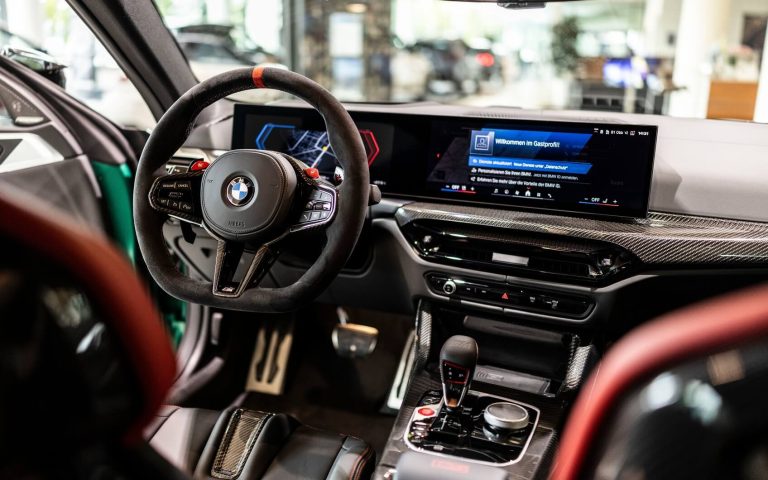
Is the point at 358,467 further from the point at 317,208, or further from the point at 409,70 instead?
the point at 409,70

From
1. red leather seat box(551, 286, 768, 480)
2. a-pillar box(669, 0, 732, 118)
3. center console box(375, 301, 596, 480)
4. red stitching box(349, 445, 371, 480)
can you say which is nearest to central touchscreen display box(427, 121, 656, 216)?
center console box(375, 301, 596, 480)

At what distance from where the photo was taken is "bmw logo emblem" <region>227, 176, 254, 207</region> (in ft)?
5.03

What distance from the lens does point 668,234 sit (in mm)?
1697

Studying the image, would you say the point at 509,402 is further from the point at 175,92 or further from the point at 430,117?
the point at 175,92

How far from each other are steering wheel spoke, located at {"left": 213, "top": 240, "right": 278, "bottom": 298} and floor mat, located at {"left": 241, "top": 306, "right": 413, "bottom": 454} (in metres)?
1.14

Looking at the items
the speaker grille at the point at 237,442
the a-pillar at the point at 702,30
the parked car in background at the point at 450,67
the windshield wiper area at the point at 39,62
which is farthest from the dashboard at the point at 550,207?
the parked car in background at the point at 450,67

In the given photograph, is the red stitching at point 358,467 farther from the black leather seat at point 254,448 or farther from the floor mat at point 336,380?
the floor mat at point 336,380

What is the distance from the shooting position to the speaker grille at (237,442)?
1624 millimetres

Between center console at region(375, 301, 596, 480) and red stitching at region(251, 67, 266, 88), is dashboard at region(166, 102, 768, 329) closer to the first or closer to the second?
center console at region(375, 301, 596, 480)

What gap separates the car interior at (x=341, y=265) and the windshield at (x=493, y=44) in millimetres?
2673

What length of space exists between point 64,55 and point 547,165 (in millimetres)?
1732

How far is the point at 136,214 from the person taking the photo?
159 centimetres

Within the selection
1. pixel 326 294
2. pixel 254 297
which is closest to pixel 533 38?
pixel 326 294

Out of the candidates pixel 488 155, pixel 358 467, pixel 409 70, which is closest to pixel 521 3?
pixel 488 155
